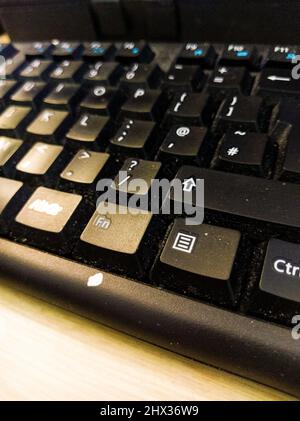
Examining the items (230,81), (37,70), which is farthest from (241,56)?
(37,70)

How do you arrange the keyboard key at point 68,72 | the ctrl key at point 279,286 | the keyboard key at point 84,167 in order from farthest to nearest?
the keyboard key at point 68,72 < the keyboard key at point 84,167 < the ctrl key at point 279,286

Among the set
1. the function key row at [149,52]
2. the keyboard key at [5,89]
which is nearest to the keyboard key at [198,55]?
the function key row at [149,52]

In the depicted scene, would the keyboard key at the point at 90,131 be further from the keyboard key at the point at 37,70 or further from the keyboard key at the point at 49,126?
the keyboard key at the point at 37,70

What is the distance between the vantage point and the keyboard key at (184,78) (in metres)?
0.38

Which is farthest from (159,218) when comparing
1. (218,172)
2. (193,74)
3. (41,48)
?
(41,48)

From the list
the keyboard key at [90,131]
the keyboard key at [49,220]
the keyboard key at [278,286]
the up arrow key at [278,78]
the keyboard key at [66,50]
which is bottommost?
the keyboard key at [278,286]

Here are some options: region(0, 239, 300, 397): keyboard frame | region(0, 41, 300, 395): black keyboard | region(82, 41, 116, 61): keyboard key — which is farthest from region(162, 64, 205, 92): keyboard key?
region(0, 239, 300, 397): keyboard frame

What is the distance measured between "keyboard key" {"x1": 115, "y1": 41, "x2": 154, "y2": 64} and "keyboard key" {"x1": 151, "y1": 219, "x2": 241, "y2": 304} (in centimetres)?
24

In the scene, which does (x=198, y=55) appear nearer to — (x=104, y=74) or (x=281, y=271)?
(x=104, y=74)

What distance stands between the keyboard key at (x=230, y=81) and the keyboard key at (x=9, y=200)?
206mm

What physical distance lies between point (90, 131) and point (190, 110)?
0.10 m

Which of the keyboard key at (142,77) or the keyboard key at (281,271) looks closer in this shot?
the keyboard key at (281,271)

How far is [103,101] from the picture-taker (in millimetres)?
398

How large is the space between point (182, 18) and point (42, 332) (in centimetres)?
37
